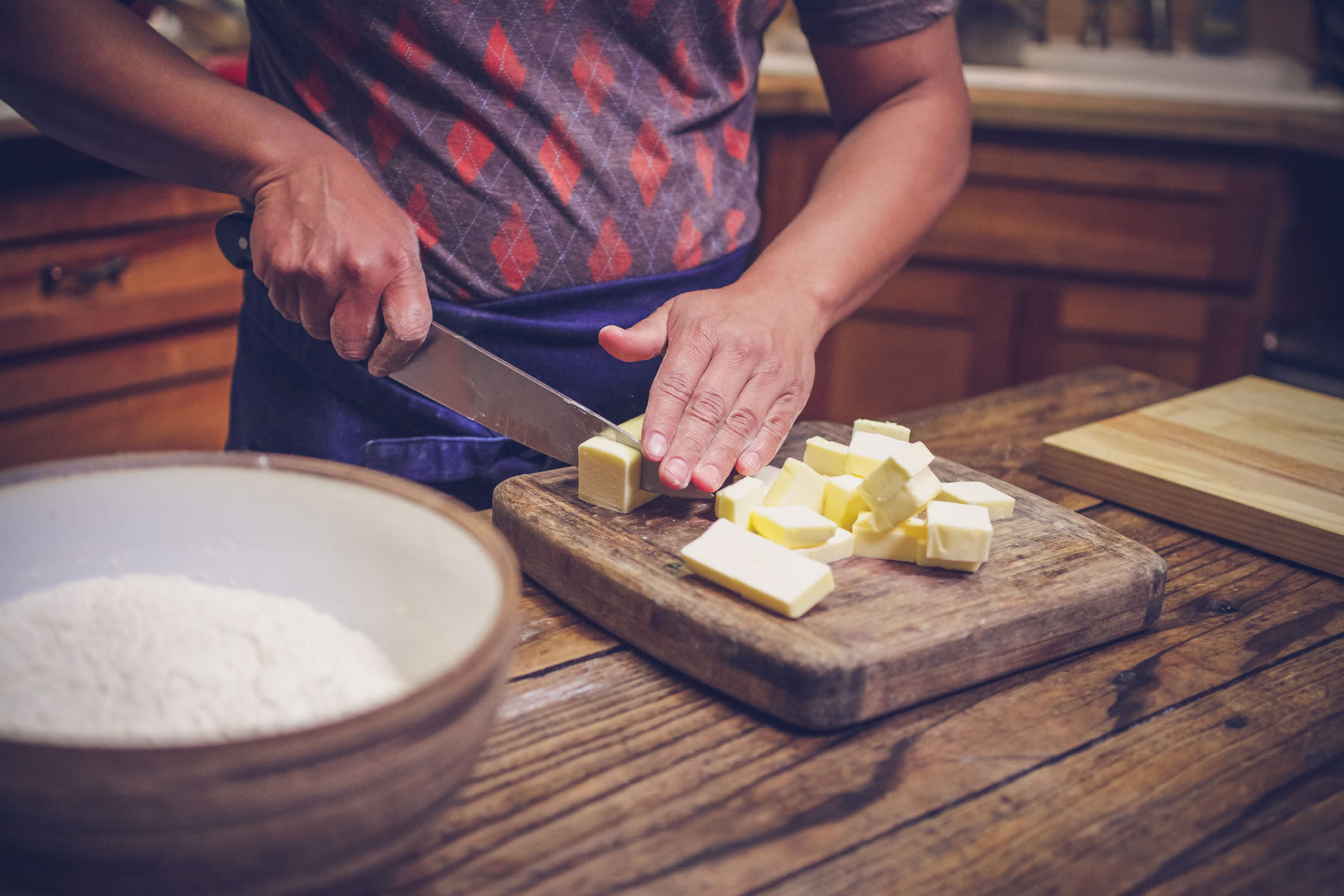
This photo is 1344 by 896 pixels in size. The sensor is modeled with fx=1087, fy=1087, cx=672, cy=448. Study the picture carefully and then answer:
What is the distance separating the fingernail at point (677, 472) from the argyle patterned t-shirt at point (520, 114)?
0.29 m

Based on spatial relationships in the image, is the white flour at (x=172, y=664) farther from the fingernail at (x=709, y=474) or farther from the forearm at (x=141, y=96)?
the forearm at (x=141, y=96)

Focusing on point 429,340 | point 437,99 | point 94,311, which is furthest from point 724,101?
point 94,311

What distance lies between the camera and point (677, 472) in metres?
0.87

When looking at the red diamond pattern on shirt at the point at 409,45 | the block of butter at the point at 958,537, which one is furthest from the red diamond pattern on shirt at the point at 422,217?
the block of butter at the point at 958,537

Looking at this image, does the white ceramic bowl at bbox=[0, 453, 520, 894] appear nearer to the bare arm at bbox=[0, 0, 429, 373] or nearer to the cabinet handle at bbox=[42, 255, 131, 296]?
the bare arm at bbox=[0, 0, 429, 373]

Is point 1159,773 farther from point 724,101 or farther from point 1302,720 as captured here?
point 724,101

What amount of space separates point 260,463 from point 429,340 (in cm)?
35

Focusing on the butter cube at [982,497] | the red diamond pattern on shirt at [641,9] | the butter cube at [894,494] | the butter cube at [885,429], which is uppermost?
the red diamond pattern on shirt at [641,9]

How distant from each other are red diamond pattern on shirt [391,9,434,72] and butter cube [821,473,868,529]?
52 cm

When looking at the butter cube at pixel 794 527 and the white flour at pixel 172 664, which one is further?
the butter cube at pixel 794 527

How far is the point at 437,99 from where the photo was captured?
0.99 m

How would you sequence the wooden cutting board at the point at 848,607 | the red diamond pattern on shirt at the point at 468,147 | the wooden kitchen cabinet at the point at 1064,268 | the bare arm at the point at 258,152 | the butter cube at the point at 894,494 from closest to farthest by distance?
the wooden cutting board at the point at 848,607
the butter cube at the point at 894,494
the bare arm at the point at 258,152
the red diamond pattern on shirt at the point at 468,147
the wooden kitchen cabinet at the point at 1064,268

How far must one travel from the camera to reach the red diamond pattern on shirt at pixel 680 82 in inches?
41.9

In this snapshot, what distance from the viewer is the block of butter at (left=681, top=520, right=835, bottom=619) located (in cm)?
72
